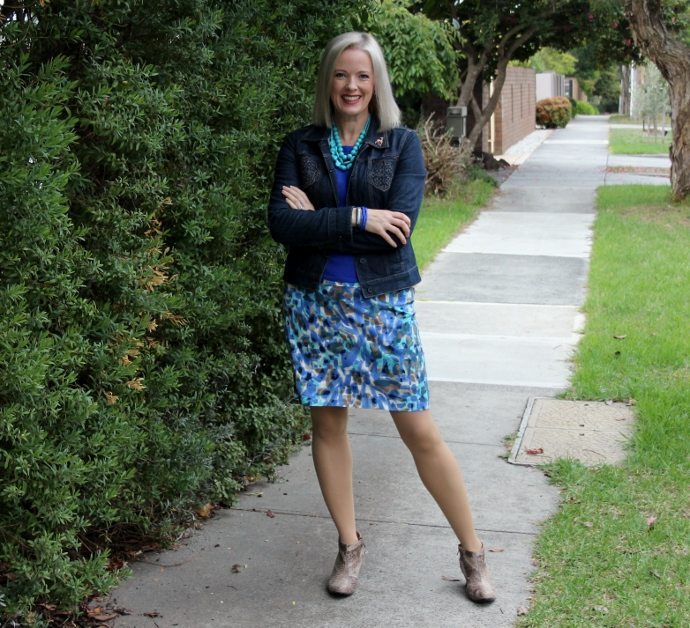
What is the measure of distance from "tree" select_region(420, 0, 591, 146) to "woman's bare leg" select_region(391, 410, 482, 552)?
15894 millimetres

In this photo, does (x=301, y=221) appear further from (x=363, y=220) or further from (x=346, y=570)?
(x=346, y=570)

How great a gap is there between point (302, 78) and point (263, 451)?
5.90 ft

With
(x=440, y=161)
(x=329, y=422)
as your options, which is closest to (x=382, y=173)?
(x=329, y=422)

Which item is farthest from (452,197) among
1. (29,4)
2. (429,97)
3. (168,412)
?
(29,4)

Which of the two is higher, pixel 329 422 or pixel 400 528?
pixel 329 422

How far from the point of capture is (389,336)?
368 cm

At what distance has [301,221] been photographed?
11.9ft

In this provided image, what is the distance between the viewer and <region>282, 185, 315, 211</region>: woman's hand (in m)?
3.68

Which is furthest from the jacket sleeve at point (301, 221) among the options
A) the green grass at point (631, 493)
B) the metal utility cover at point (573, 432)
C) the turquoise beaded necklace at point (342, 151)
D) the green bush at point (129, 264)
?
the metal utility cover at point (573, 432)

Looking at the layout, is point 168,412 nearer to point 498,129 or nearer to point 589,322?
point 589,322

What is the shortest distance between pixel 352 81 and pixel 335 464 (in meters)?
1.37

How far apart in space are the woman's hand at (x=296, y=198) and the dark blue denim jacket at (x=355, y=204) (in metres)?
0.03

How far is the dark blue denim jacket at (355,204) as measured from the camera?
3613 mm

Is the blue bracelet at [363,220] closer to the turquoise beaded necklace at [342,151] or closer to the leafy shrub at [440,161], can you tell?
the turquoise beaded necklace at [342,151]
